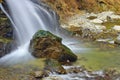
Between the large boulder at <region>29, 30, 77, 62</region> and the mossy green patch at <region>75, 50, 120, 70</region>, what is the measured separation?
1.80ft

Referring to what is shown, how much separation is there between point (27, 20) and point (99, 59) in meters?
6.39

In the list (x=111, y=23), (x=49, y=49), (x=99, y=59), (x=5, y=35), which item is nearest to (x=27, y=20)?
(x=5, y=35)

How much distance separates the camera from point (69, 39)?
20.9 meters

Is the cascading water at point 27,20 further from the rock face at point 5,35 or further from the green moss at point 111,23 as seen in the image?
the green moss at point 111,23

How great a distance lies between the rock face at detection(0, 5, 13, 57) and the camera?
51.9ft

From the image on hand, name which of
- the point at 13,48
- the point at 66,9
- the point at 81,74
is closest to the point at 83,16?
the point at 66,9

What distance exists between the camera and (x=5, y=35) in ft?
56.2

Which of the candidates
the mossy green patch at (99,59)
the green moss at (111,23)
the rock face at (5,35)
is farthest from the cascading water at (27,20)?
the green moss at (111,23)

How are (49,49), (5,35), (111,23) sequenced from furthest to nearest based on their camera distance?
(111,23), (5,35), (49,49)

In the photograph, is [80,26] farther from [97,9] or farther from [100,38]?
[97,9]

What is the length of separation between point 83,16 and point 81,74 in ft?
42.9

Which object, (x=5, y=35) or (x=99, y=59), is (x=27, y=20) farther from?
(x=99, y=59)

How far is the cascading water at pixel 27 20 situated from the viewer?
1772cm

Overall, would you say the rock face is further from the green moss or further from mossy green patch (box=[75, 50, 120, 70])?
the green moss
